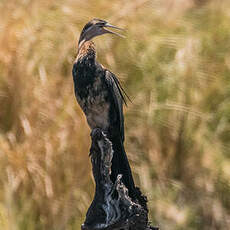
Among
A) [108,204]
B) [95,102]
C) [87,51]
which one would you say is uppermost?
[87,51]

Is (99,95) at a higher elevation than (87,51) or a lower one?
lower

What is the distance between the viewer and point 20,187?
348 centimetres

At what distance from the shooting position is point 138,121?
11.6 feet

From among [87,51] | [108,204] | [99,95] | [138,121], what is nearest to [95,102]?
[99,95]

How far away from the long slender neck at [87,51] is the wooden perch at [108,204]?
0.44m

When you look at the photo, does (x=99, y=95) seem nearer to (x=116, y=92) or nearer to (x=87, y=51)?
(x=116, y=92)

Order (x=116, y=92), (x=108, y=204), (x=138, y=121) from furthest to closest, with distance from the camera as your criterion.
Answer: (x=138, y=121) → (x=116, y=92) → (x=108, y=204)

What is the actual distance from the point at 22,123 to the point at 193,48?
101cm

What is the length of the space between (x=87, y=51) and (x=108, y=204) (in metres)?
0.70

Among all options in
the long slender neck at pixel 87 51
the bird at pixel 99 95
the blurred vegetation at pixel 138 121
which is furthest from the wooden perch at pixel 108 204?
the blurred vegetation at pixel 138 121

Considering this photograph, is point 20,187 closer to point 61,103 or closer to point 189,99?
point 61,103

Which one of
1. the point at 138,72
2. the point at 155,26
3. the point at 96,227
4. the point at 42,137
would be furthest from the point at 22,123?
the point at 96,227

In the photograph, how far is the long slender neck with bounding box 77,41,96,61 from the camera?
261 centimetres

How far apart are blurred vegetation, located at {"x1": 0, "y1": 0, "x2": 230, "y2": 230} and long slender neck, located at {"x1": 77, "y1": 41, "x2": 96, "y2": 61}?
0.86m
